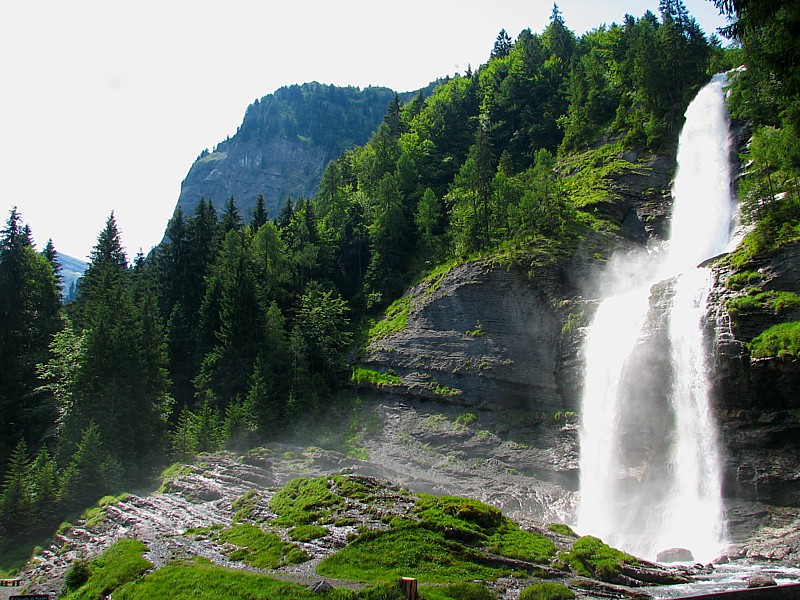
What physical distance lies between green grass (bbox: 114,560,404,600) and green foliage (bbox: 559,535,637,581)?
8312 millimetres

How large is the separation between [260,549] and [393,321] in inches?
1256

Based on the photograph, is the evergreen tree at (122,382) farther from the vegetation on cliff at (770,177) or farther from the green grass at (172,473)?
the vegetation on cliff at (770,177)

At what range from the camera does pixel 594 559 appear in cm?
2127

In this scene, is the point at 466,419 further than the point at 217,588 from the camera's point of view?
Yes

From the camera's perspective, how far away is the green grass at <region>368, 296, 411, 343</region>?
169 ft

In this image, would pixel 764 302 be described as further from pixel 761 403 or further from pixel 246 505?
pixel 246 505

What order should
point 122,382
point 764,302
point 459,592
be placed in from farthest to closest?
point 122,382 → point 764,302 → point 459,592

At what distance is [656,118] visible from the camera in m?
56.8

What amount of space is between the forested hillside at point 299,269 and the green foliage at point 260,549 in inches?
674

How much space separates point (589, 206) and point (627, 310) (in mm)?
16385

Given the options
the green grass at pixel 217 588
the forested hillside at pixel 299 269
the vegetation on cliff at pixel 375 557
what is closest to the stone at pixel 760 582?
the vegetation on cliff at pixel 375 557

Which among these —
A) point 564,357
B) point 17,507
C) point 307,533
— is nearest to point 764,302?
point 564,357

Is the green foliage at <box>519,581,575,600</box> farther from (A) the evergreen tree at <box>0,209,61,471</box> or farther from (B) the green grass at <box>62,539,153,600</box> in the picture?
(A) the evergreen tree at <box>0,209,61,471</box>

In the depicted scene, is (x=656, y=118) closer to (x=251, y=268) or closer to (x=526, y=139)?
(x=526, y=139)
